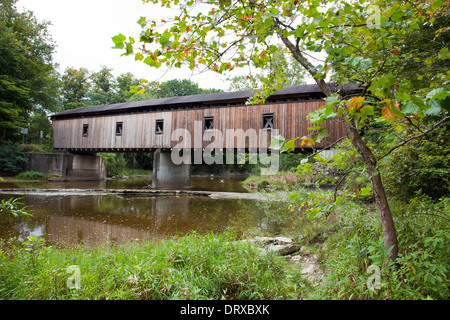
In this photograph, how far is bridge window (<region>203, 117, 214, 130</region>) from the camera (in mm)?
13964

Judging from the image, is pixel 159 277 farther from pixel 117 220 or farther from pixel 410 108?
pixel 117 220

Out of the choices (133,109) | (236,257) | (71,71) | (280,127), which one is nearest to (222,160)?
(133,109)

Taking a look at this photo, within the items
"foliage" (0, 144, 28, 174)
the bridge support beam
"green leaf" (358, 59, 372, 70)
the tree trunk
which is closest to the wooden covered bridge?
the bridge support beam

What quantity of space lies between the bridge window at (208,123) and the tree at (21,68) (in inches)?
533

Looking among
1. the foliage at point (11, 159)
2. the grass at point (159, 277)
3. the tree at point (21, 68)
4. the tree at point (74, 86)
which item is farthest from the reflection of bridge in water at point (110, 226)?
the tree at point (74, 86)

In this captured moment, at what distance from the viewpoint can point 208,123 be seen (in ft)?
46.8

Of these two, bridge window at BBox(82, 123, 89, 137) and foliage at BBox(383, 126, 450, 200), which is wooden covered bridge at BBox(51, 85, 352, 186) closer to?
bridge window at BBox(82, 123, 89, 137)

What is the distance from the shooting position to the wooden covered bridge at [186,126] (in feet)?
39.9

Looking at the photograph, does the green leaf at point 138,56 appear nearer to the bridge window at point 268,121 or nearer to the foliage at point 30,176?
the bridge window at point 268,121

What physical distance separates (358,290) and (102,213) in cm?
733

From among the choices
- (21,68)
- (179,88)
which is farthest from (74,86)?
A: (21,68)

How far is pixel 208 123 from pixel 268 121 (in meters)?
3.64

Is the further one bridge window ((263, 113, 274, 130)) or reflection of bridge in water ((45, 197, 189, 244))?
bridge window ((263, 113, 274, 130))
